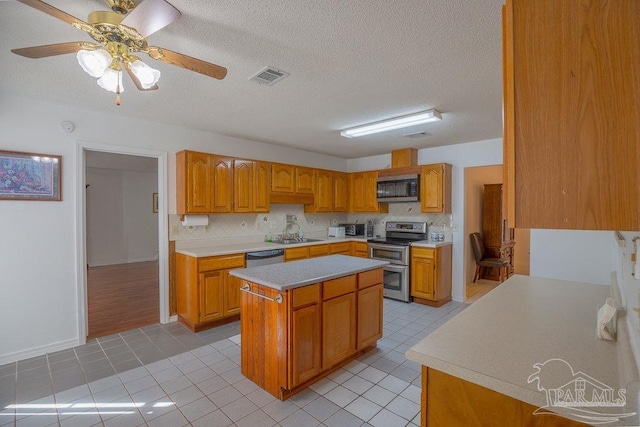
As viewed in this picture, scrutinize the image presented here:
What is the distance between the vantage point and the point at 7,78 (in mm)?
2324

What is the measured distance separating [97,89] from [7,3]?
117 cm

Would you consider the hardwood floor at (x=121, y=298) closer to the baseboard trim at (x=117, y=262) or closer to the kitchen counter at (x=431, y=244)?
the baseboard trim at (x=117, y=262)

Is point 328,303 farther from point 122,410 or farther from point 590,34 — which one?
point 590,34

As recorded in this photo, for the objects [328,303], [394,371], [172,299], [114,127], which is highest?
[114,127]

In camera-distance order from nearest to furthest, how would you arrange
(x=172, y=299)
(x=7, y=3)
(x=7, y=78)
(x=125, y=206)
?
(x=7, y=3) < (x=7, y=78) < (x=172, y=299) < (x=125, y=206)

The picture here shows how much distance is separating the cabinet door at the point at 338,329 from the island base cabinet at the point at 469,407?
126 centimetres

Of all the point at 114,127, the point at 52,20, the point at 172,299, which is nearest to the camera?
the point at 52,20

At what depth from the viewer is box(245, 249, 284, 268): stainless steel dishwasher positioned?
12.2ft

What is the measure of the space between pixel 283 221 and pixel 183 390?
297cm

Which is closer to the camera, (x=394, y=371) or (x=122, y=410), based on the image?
(x=122, y=410)

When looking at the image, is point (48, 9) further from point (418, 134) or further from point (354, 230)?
point (354, 230)

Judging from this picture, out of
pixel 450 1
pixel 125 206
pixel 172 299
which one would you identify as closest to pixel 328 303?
pixel 450 1

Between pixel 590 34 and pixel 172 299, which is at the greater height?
pixel 590 34

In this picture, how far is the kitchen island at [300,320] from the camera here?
2.14 m
